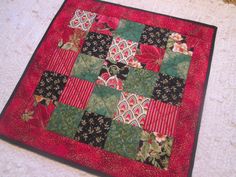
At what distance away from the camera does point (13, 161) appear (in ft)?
3.75

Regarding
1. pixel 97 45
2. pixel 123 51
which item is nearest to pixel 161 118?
pixel 123 51

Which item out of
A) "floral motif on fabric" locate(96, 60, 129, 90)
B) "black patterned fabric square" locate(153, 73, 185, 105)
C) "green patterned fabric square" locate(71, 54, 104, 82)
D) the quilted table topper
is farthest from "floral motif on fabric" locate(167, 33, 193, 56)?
"green patterned fabric square" locate(71, 54, 104, 82)

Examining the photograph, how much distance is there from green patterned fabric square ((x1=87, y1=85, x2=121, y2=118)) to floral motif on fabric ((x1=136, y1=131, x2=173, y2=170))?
20cm

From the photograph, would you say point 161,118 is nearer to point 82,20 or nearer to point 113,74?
point 113,74

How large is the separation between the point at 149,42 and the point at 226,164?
2.28ft

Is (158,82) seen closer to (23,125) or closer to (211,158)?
(211,158)

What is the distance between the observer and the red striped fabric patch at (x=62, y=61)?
132 centimetres

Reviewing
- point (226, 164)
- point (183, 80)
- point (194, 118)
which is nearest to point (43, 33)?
point (183, 80)

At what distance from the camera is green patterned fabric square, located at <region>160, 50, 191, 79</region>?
1.26 m

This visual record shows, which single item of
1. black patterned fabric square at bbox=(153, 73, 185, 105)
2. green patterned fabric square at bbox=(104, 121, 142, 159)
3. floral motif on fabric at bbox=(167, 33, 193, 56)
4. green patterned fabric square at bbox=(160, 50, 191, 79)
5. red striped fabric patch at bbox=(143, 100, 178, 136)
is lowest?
green patterned fabric square at bbox=(104, 121, 142, 159)

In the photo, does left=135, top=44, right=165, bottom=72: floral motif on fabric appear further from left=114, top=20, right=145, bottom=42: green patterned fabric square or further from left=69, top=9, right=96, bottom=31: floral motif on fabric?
left=69, top=9, right=96, bottom=31: floral motif on fabric

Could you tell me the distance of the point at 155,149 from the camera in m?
1.11

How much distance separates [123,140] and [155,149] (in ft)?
0.48

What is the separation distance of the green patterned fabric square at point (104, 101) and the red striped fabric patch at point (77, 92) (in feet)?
0.10
